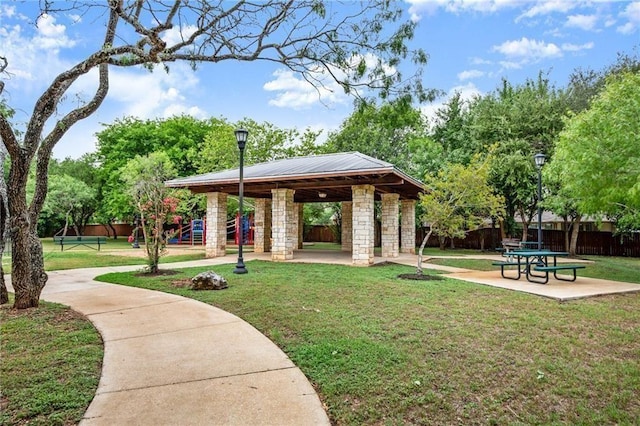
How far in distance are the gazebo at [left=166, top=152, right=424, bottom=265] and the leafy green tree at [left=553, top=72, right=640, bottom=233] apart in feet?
13.7

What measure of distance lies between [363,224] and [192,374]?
28.8ft

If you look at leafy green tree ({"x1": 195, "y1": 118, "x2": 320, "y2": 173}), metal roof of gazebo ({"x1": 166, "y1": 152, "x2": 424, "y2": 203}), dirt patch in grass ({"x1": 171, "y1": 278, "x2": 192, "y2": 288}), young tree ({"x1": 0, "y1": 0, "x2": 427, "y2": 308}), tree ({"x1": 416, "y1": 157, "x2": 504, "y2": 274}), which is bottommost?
dirt patch in grass ({"x1": 171, "y1": 278, "x2": 192, "y2": 288})

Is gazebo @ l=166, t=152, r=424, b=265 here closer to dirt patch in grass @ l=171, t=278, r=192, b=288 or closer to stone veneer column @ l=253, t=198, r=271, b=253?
stone veneer column @ l=253, t=198, r=271, b=253

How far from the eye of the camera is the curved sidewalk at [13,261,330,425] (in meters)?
2.68

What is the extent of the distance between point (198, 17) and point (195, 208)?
73.7 feet

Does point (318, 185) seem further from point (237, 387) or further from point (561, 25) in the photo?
point (237, 387)

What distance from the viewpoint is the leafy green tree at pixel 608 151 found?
765cm

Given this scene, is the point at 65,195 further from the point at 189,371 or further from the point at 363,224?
the point at 189,371

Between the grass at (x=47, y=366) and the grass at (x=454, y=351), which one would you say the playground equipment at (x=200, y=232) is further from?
the grass at (x=47, y=366)

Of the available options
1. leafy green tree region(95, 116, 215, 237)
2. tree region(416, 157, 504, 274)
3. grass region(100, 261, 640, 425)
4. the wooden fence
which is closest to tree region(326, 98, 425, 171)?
the wooden fence

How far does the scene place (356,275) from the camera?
30.7 ft

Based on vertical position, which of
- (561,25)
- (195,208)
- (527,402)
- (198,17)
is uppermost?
(561,25)

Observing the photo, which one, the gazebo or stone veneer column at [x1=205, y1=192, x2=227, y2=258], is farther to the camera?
stone veneer column at [x1=205, y1=192, x2=227, y2=258]

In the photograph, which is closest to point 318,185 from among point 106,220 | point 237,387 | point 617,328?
point 617,328
